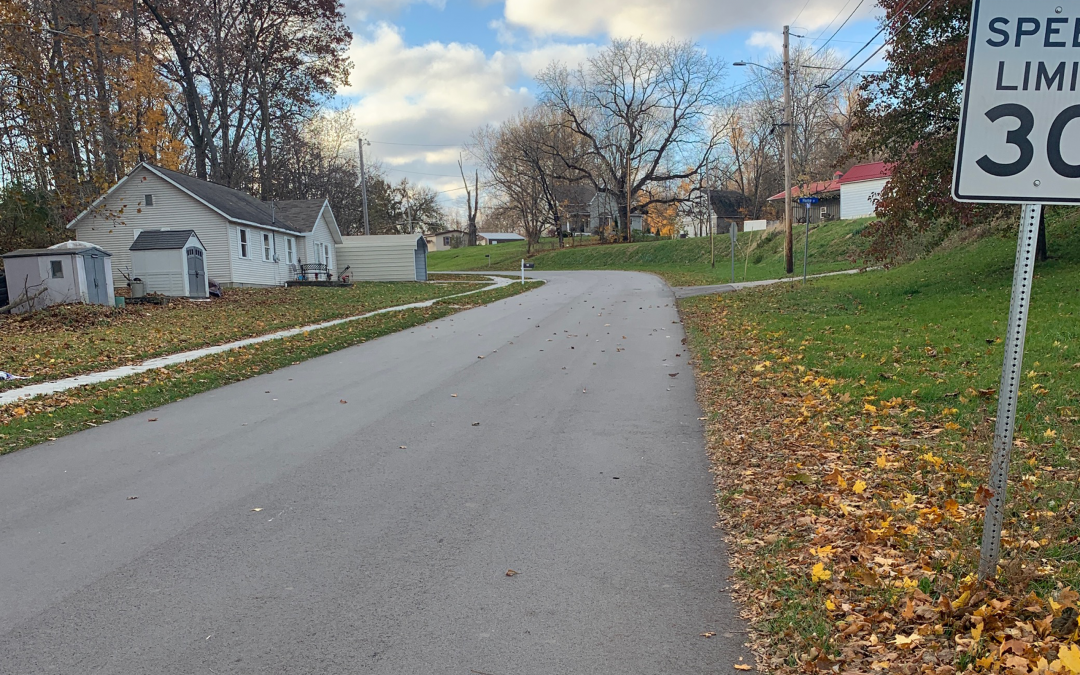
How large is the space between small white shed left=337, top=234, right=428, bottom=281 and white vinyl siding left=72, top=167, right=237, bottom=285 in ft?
37.6

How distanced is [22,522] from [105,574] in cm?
143

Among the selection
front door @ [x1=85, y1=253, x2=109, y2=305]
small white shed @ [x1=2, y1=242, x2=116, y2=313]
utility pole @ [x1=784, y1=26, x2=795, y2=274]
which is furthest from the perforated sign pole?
utility pole @ [x1=784, y1=26, x2=795, y2=274]

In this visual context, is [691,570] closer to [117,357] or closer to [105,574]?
[105,574]

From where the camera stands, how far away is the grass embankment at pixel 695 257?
114 feet

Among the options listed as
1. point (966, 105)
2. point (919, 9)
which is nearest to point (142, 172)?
point (919, 9)

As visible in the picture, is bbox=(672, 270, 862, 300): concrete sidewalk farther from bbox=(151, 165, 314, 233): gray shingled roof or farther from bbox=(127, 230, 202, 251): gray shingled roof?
bbox=(151, 165, 314, 233): gray shingled roof

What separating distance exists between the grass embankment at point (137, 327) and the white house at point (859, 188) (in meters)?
29.3

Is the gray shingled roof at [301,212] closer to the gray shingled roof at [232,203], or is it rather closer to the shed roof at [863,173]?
the gray shingled roof at [232,203]

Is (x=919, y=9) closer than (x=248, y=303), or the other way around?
(x=919, y=9)

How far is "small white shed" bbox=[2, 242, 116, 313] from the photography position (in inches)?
749

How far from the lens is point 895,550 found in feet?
13.4

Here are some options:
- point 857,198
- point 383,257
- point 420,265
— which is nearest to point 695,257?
point 857,198

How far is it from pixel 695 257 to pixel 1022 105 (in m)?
50.3

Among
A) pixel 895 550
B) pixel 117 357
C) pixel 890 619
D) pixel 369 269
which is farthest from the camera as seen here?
pixel 369 269
